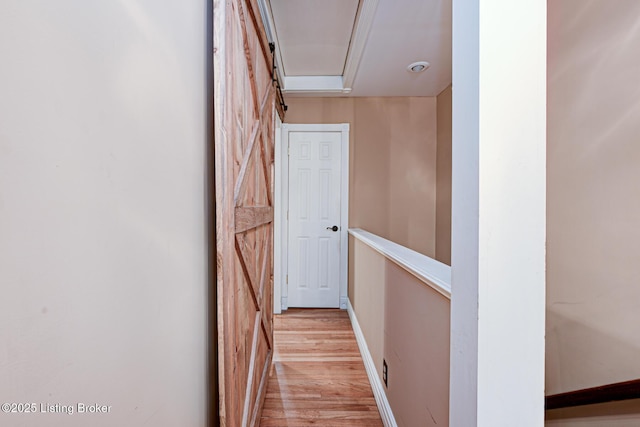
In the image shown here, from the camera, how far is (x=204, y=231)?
39.6 inches

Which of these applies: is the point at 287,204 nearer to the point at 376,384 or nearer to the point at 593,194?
the point at 376,384

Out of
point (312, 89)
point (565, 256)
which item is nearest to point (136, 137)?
point (565, 256)

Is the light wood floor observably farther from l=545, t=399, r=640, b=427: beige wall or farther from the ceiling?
the ceiling

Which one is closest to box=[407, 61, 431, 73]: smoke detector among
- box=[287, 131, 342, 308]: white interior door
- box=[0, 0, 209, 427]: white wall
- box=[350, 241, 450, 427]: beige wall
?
box=[287, 131, 342, 308]: white interior door

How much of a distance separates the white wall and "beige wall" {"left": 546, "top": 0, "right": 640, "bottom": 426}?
1623mm

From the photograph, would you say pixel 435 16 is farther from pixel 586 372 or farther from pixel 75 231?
pixel 75 231

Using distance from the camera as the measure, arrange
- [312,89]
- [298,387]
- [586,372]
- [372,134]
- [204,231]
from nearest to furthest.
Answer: [204,231]
[586,372]
[298,387]
[312,89]
[372,134]

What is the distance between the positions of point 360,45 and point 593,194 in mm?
1963

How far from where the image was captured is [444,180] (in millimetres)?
3303

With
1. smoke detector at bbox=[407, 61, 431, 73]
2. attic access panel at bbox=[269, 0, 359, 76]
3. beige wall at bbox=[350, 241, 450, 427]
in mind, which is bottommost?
beige wall at bbox=[350, 241, 450, 427]

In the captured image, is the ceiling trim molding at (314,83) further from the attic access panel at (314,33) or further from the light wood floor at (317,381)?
the light wood floor at (317,381)

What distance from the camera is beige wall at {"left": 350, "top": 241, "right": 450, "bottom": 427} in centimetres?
94

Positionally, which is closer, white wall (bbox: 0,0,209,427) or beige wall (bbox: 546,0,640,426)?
white wall (bbox: 0,0,209,427)

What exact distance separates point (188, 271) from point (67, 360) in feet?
1.40
